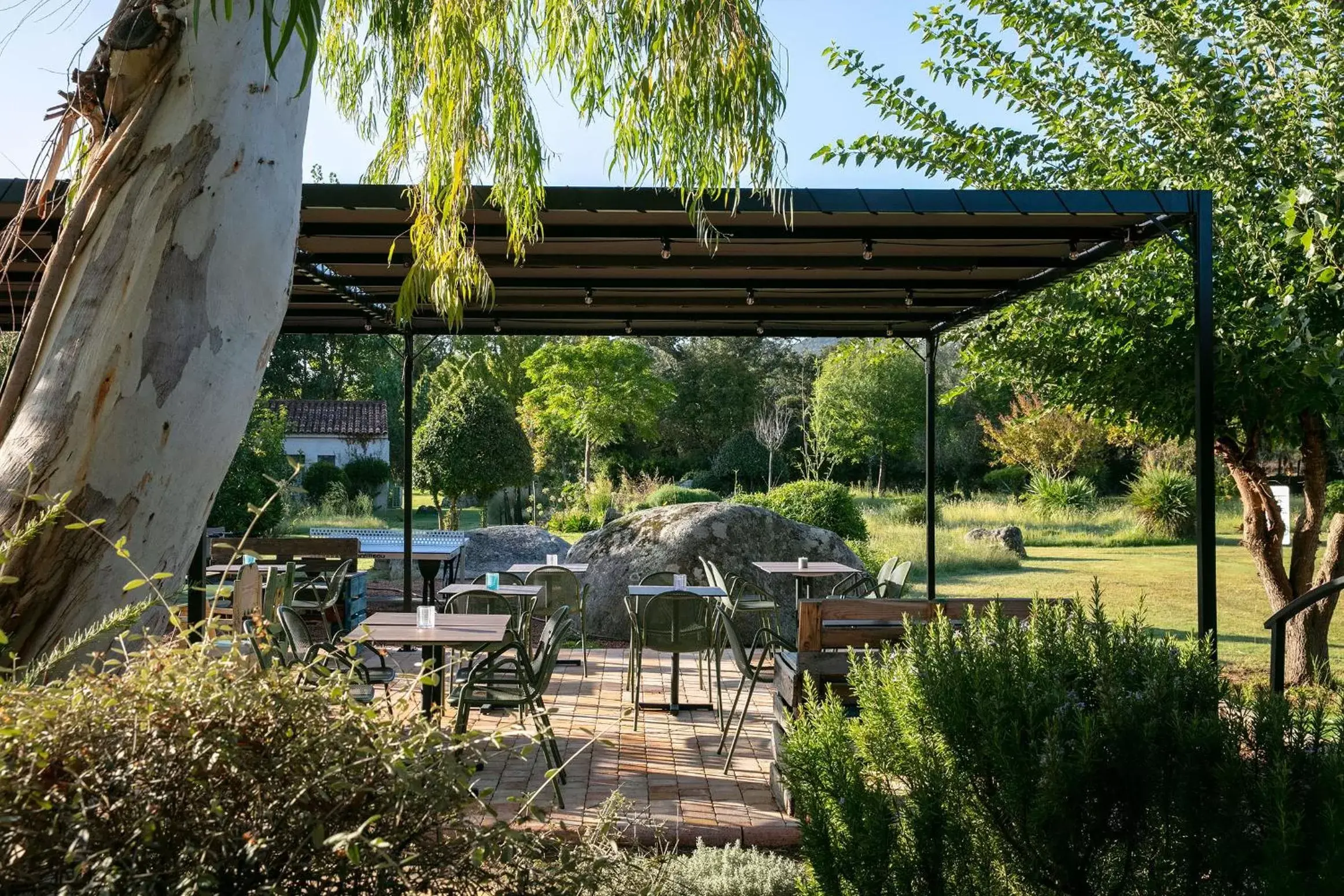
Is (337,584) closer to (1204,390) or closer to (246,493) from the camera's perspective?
(246,493)

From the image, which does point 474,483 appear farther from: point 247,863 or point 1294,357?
point 247,863

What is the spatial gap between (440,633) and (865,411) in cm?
2472

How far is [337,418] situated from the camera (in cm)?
3291

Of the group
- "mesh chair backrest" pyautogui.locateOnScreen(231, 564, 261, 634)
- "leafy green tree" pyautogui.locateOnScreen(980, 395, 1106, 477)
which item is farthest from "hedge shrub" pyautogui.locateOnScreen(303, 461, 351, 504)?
"mesh chair backrest" pyautogui.locateOnScreen(231, 564, 261, 634)

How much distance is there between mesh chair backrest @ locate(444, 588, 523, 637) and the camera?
6863 mm

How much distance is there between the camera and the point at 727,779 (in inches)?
217

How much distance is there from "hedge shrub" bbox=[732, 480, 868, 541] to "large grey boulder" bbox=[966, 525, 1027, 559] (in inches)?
193

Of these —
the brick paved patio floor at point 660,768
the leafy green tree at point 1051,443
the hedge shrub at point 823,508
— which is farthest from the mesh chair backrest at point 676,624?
the leafy green tree at point 1051,443

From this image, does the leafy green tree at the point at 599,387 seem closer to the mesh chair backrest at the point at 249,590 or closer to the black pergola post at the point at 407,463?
the black pergola post at the point at 407,463

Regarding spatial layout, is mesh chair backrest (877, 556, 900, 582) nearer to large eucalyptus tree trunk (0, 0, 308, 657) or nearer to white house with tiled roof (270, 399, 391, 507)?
large eucalyptus tree trunk (0, 0, 308, 657)

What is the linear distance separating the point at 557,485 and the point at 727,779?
2312 centimetres

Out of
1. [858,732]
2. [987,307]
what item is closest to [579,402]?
[987,307]

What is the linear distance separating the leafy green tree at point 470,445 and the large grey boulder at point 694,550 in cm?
806

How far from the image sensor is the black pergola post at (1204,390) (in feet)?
17.6
